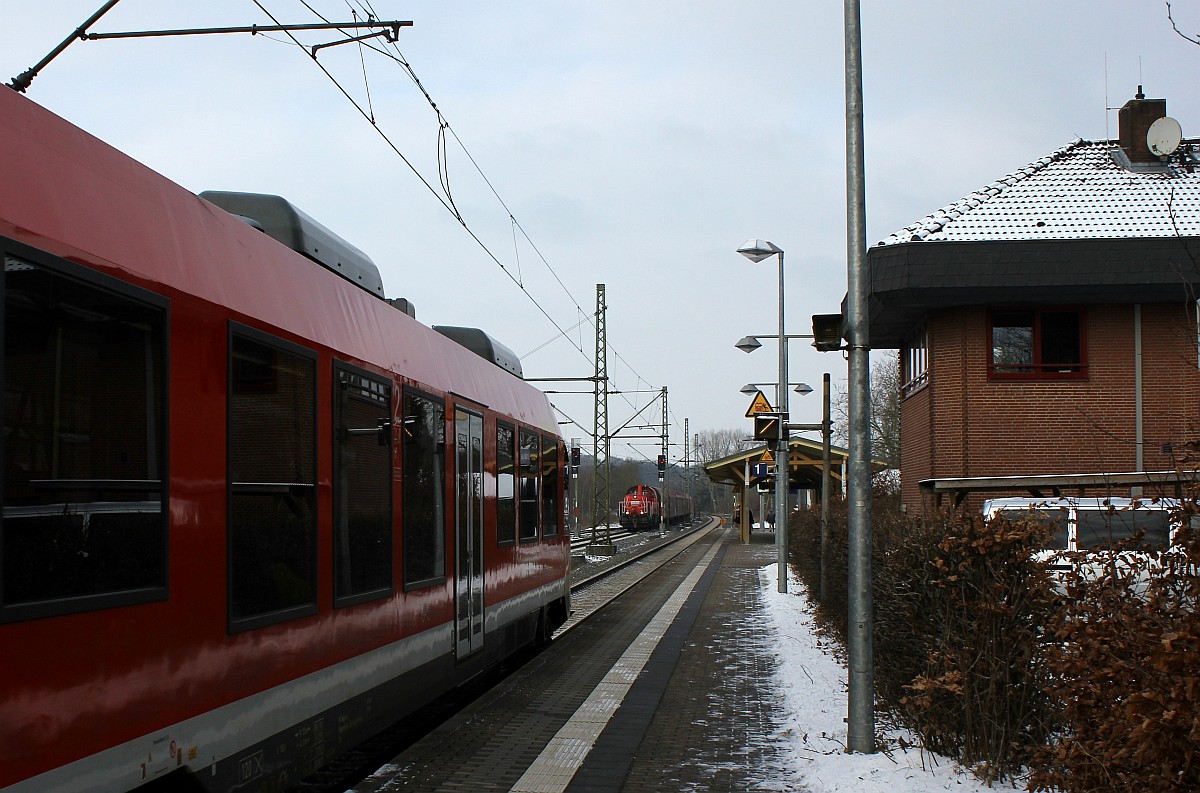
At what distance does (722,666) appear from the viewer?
39.6 ft

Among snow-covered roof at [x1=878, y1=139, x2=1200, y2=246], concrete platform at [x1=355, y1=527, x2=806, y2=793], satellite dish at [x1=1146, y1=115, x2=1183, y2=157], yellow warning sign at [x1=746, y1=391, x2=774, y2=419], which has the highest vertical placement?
satellite dish at [x1=1146, y1=115, x2=1183, y2=157]

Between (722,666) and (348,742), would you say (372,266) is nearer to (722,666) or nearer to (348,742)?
(348,742)

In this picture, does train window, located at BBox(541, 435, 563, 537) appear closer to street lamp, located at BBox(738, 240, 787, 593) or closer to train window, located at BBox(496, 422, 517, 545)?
train window, located at BBox(496, 422, 517, 545)

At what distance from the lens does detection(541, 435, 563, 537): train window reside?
13258 mm

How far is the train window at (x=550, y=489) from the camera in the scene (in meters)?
13.3

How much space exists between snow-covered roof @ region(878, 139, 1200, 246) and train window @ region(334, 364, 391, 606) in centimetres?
1570

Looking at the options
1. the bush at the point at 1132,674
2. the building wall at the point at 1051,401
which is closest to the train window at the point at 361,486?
the bush at the point at 1132,674

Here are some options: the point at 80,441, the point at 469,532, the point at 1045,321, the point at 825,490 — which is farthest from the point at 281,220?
the point at 1045,321

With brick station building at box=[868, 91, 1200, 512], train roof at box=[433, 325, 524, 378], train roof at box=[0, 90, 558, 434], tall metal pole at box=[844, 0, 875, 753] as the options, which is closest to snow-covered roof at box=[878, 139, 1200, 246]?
brick station building at box=[868, 91, 1200, 512]

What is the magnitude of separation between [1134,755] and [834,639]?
29.5 feet

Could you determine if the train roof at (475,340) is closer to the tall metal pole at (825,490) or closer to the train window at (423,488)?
the train window at (423,488)

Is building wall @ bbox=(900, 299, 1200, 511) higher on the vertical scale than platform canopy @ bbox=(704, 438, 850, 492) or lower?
higher

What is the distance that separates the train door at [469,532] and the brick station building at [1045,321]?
503 inches

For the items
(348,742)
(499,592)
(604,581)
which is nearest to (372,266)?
(348,742)
